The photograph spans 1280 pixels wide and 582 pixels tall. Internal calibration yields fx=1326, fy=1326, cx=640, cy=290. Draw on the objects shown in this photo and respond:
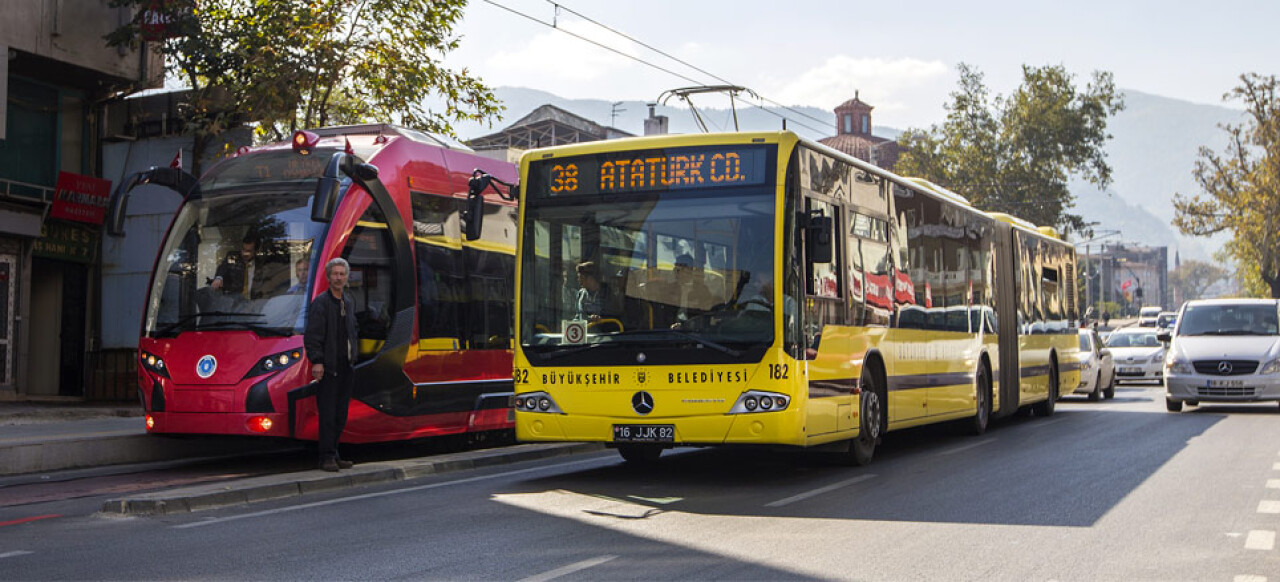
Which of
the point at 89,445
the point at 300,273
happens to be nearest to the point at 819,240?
the point at 300,273

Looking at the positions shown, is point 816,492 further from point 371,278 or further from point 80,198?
point 80,198

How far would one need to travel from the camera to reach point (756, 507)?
31.5 ft

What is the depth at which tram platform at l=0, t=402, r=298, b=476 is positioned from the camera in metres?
12.7

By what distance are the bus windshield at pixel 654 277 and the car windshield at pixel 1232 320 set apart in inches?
568

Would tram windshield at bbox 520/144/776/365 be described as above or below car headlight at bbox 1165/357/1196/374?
above

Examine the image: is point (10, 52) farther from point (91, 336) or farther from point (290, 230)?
point (290, 230)

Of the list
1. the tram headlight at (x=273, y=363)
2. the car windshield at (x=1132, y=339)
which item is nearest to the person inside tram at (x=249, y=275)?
the tram headlight at (x=273, y=363)

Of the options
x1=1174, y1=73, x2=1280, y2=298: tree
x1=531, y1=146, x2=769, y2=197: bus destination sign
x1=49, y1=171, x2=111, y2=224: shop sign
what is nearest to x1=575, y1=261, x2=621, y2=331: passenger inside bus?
x1=531, y1=146, x2=769, y2=197: bus destination sign

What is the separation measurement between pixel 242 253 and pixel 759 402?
5.31m

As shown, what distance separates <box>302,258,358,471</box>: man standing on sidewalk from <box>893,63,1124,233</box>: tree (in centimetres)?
6036

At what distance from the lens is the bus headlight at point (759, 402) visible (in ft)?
34.1

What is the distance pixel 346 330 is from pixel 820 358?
4.18 meters

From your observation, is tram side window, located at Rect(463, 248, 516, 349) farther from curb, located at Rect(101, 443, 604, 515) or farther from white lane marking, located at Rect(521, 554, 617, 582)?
white lane marking, located at Rect(521, 554, 617, 582)

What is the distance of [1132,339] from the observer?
3700 cm
